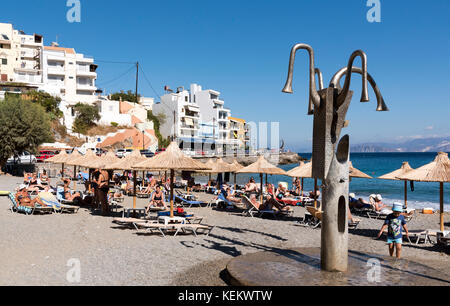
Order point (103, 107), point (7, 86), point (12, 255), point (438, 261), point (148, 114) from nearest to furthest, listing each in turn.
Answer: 1. point (12, 255)
2. point (438, 261)
3. point (7, 86)
4. point (103, 107)
5. point (148, 114)

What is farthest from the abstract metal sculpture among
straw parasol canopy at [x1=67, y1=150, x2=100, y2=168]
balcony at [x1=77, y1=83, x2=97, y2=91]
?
balcony at [x1=77, y1=83, x2=97, y2=91]

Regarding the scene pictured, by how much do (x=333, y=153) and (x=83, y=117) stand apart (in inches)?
2253

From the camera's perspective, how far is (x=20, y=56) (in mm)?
61875

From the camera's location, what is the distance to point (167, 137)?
72812 mm

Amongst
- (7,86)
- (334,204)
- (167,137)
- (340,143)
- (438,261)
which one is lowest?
(438,261)

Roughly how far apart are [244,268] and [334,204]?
1883 millimetres

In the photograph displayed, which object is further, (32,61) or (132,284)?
(32,61)

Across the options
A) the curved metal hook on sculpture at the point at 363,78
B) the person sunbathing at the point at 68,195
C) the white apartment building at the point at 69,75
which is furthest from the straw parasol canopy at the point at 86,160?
the white apartment building at the point at 69,75

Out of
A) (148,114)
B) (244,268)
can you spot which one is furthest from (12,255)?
(148,114)

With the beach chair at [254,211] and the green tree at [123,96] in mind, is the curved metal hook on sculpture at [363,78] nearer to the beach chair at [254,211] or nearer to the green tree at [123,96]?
the beach chair at [254,211]

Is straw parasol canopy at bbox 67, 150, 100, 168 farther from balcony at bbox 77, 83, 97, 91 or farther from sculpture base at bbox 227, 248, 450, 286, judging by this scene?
balcony at bbox 77, 83, 97, 91

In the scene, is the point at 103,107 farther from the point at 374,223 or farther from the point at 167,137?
the point at 374,223

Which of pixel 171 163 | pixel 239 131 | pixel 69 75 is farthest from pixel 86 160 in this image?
pixel 239 131

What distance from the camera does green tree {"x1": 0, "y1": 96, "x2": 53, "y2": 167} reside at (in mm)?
33094
